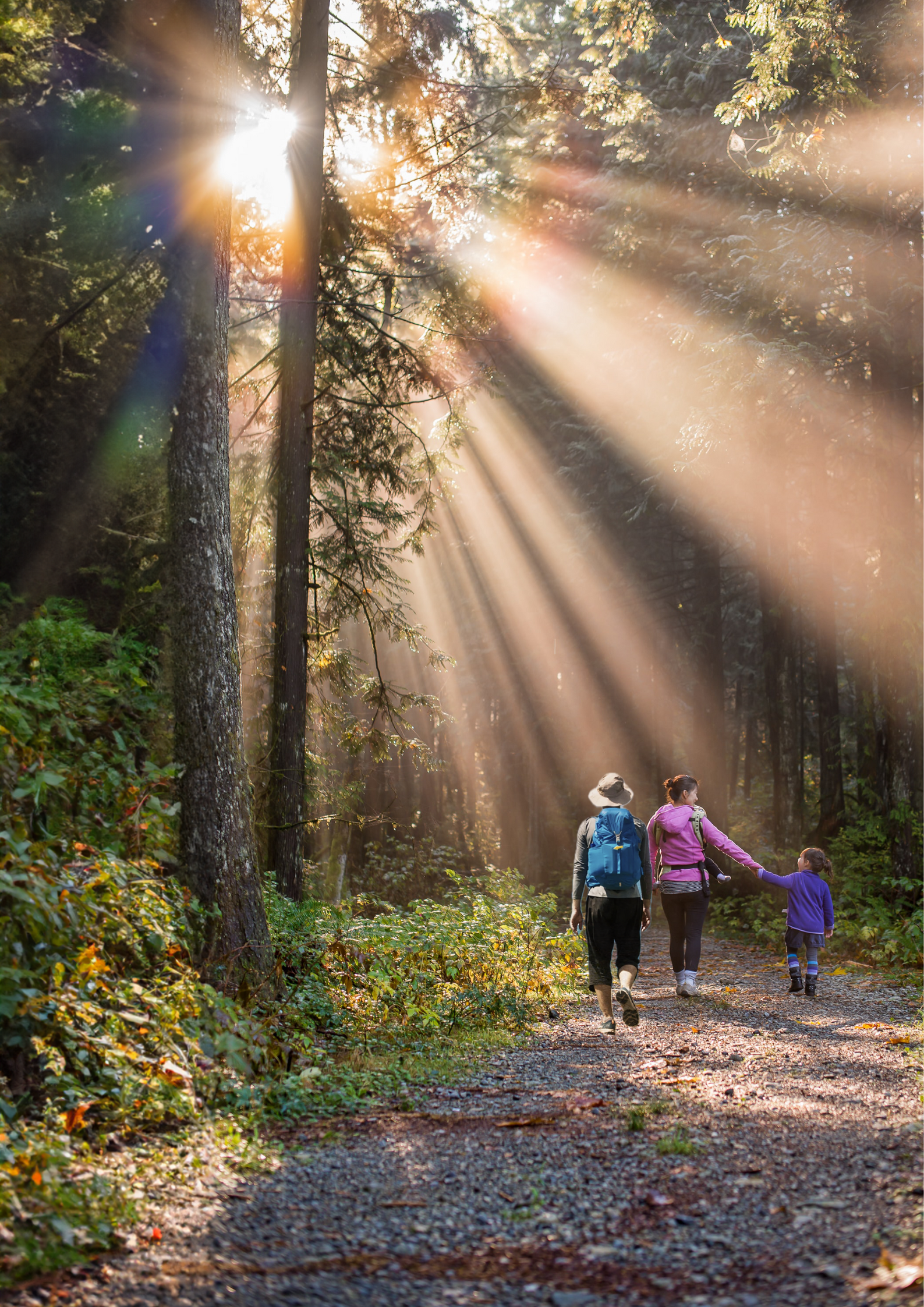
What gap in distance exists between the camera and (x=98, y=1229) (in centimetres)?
309

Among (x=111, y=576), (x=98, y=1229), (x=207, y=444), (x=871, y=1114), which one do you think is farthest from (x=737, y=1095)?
(x=111, y=576)

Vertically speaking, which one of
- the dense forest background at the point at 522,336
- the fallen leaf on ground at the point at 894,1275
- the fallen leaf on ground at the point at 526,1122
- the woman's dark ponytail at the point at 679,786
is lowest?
the fallen leaf on ground at the point at 526,1122

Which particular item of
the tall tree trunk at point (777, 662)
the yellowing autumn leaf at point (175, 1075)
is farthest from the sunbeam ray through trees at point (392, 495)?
the tall tree trunk at point (777, 662)

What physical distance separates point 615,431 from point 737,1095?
15.1 m

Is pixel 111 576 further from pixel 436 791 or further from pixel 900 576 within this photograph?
pixel 436 791

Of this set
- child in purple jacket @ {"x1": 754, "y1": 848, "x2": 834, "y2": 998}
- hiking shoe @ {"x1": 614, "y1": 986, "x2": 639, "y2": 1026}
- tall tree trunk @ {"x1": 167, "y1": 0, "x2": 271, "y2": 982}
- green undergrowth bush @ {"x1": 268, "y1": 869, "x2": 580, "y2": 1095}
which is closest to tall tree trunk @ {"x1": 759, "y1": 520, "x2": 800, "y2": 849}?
child in purple jacket @ {"x1": 754, "y1": 848, "x2": 834, "y2": 998}

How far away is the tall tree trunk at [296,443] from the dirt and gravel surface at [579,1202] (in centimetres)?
512

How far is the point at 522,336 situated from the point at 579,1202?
1852 cm

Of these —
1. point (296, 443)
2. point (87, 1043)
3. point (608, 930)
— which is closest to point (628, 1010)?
point (608, 930)

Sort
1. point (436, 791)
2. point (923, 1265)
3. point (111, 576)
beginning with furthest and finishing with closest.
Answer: point (436, 791)
point (111, 576)
point (923, 1265)

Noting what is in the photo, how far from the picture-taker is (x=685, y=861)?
8078mm

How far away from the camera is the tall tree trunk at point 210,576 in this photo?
6312mm

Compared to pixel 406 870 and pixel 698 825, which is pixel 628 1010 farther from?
pixel 406 870

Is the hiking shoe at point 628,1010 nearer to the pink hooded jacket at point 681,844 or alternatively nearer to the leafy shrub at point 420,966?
the leafy shrub at point 420,966
